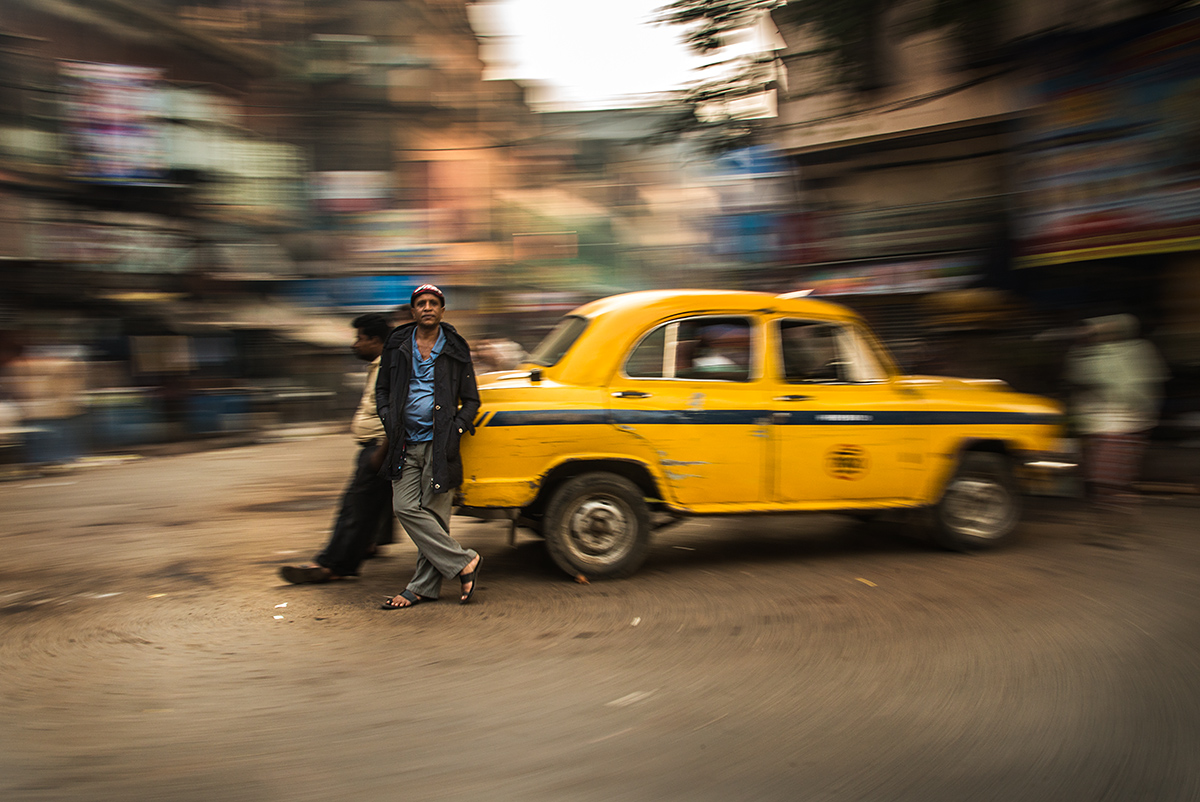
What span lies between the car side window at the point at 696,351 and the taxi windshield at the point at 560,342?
0.43 meters

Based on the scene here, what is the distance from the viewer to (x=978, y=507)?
641 cm

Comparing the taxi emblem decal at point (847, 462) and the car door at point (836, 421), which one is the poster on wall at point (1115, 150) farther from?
the taxi emblem decal at point (847, 462)

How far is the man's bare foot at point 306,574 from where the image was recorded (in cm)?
555

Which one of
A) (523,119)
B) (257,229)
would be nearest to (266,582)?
(257,229)

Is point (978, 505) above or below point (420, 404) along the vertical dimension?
below

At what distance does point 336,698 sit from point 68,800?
3.47 ft

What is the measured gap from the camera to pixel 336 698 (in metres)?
3.74

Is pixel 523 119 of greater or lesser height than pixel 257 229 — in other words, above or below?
above

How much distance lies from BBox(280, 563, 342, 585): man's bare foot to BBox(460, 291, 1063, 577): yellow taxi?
107cm

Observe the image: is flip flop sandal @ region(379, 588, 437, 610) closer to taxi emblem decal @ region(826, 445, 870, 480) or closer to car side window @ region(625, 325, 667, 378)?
car side window @ region(625, 325, 667, 378)

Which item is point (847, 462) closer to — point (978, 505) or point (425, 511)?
point (978, 505)

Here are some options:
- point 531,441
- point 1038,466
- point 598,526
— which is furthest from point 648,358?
point 1038,466

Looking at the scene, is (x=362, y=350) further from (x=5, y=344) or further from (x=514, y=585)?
(x=5, y=344)

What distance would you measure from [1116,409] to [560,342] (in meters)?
4.84
